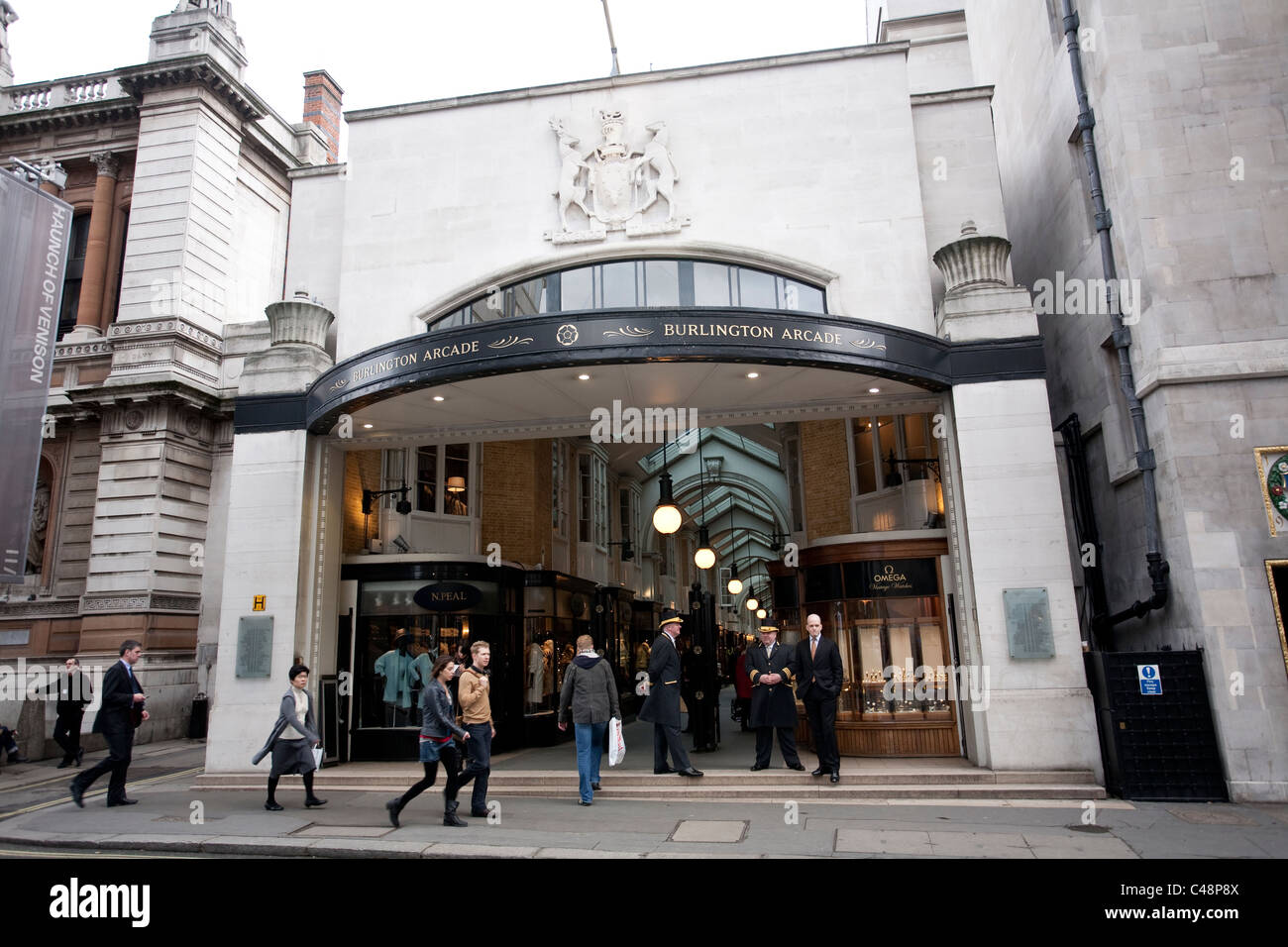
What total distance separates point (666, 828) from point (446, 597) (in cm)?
675

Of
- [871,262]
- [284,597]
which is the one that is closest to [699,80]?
[871,262]

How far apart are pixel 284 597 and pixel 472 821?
5267 millimetres

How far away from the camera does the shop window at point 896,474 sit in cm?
1395

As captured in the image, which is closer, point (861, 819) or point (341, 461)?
point (861, 819)

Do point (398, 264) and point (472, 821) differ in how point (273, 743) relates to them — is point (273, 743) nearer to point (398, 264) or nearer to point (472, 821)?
point (472, 821)

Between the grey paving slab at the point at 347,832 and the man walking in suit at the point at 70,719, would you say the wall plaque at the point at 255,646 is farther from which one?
the man walking in suit at the point at 70,719

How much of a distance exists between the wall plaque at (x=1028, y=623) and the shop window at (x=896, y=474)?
106 inches

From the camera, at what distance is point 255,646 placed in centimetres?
1199

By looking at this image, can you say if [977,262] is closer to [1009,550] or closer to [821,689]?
[1009,550]

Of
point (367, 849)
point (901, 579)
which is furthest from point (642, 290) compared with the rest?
point (367, 849)

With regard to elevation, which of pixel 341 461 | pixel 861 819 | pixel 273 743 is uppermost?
pixel 341 461

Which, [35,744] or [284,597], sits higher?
[284,597]

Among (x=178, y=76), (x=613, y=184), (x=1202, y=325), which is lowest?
(x=1202, y=325)

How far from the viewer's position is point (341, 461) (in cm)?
1377
